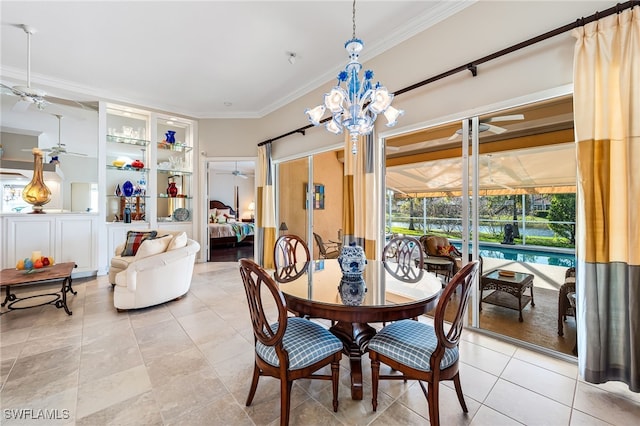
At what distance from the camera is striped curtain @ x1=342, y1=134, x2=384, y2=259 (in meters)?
3.37

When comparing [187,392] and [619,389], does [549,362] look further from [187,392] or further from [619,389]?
[187,392]

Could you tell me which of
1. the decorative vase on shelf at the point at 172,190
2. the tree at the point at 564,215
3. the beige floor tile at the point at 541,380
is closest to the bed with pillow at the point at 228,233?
the decorative vase on shelf at the point at 172,190

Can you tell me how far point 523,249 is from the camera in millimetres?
→ 2730

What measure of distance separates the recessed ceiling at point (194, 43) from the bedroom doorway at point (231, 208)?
322 centimetres

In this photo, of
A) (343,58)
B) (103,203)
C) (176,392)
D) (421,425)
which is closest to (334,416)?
(421,425)

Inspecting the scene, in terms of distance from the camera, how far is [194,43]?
3391 millimetres

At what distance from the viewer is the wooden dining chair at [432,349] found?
4.48ft

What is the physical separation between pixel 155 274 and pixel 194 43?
296 cm

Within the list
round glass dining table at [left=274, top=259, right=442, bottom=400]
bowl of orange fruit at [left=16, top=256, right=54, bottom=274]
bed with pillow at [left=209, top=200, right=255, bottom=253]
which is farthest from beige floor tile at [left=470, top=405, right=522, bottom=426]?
bed with pillow at [left=209, top=200, right=255, bottom=253]

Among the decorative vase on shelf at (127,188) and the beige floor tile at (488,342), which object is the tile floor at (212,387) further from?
the decorative vase on shelf at (127,188)

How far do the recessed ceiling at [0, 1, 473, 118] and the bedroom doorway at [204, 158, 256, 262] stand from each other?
10.6ft

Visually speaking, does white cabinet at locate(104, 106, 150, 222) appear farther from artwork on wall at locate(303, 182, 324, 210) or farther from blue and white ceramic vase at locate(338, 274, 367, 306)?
blue and white ceramic vase at locate(338, 274, 367, 306)

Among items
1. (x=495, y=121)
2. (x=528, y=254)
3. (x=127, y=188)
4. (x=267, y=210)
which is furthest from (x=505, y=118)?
(x=127, y=188)

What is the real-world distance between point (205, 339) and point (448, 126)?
3.32 meters
